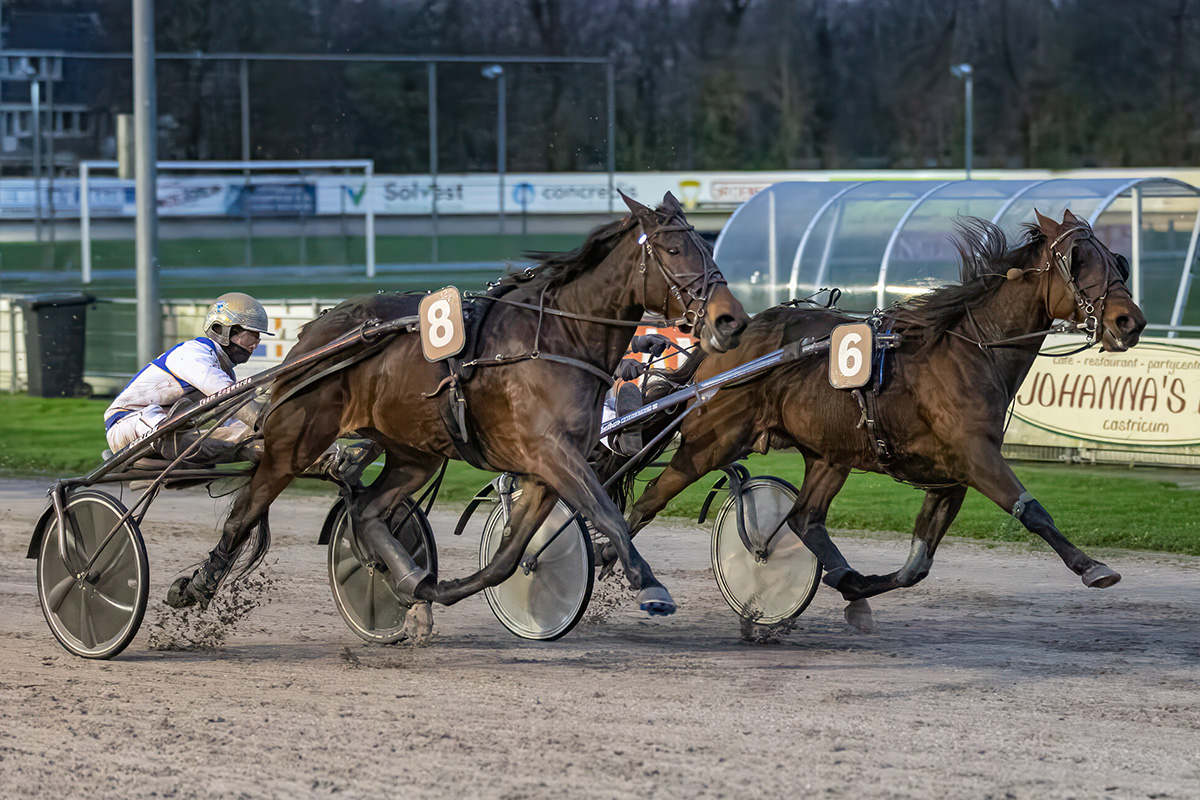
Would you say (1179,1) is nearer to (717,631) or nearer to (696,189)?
(696,189)

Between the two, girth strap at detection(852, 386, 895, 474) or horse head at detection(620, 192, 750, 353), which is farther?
girth strap at detection(852, 386, 895, 474)

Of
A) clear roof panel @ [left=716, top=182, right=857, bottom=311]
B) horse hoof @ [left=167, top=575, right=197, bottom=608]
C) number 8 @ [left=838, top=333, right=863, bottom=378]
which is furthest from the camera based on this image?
clear roof panel @ [left=716, top=182, right=857, bottom=311]

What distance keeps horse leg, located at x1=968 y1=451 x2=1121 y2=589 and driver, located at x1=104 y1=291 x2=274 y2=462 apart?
105 inches

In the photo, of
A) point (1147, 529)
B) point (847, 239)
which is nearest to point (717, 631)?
point (1147, 529)

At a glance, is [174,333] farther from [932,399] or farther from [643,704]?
[643,704]

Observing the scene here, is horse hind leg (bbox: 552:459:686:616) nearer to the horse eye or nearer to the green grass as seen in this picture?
the horse eye

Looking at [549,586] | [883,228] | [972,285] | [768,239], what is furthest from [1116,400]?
[549,586]

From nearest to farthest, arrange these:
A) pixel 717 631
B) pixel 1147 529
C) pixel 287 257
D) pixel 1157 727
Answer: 1. pixel 1157 727
2. pixel 717 631
3. pixel 1147 529
4. pixel 287 257

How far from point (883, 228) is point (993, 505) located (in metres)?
4.48

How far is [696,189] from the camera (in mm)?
35562

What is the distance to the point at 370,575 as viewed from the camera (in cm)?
571

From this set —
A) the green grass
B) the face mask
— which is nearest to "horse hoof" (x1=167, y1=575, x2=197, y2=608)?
the face mask

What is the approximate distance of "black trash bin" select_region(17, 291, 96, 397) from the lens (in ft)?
49.8

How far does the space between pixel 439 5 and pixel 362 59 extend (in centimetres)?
368
